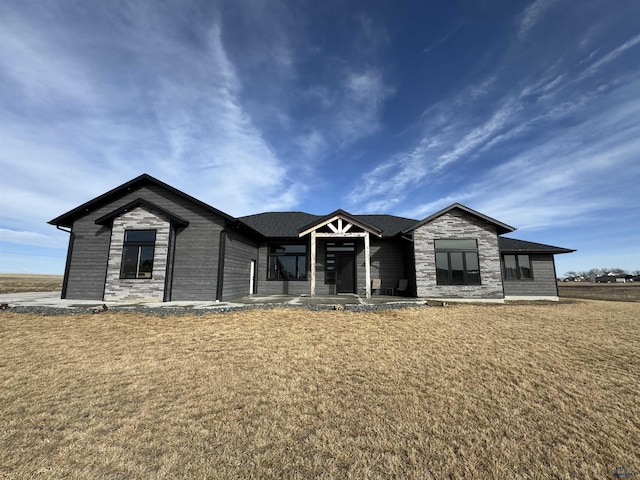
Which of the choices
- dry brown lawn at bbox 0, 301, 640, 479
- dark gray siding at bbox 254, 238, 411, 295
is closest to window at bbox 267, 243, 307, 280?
dark gray siding at bbox 254, 238, 411, 295

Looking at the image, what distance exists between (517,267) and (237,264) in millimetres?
15993

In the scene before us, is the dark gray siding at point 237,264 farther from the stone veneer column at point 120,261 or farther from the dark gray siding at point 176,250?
the stone veneer column at point 120,261

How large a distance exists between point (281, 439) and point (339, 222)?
11.4m

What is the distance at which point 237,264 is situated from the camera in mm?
13234

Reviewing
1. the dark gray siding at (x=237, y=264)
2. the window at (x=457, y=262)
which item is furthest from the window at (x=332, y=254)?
the window at (x=457, y=262)

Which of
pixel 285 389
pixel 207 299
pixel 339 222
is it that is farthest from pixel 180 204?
pixel 285 389

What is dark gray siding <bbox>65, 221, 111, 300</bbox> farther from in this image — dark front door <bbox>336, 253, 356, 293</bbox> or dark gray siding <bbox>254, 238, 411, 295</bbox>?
dark front door <bbox>336, 253, 356, 293</bbox>

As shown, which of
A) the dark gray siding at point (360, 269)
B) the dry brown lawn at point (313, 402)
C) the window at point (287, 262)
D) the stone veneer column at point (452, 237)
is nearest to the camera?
the dry brown lawn at point (313, 402)

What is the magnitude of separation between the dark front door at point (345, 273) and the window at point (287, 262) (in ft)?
6.46

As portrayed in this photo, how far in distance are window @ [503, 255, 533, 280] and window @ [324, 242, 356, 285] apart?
9.19 metres

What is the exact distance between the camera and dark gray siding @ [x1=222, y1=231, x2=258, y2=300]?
12.1 meters

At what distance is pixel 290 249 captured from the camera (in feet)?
52.2

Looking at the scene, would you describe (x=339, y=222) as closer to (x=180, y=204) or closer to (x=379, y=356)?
(x=180, y=204)

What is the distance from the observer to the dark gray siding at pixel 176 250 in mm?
11703
